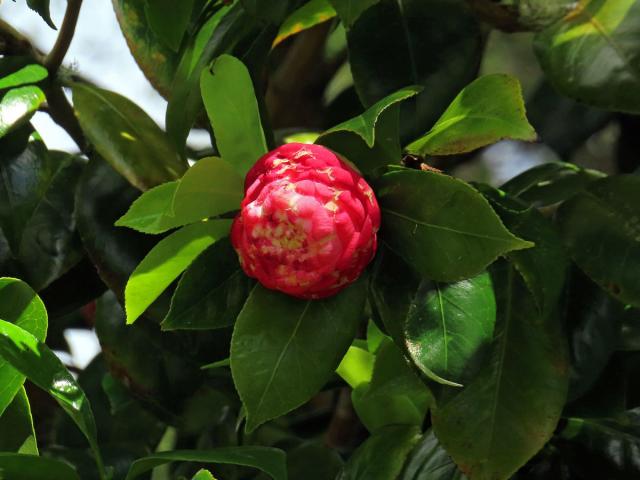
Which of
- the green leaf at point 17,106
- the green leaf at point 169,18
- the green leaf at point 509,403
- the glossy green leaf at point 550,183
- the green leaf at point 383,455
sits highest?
the green leaf at point 169,18

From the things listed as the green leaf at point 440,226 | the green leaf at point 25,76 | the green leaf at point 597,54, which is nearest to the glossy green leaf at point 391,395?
the green leaf at point 440,226

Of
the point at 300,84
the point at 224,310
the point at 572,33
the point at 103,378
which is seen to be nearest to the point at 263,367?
the point at 224,310

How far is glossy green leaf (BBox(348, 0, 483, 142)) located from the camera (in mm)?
811

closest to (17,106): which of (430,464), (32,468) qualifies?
(32,468)

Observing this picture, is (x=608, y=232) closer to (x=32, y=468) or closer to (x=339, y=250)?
(x=339, y=250)

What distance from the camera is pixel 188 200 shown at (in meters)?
0.71

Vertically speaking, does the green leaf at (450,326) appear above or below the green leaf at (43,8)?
below

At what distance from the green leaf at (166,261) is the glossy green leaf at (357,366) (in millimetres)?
168

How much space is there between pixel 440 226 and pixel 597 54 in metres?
0.20

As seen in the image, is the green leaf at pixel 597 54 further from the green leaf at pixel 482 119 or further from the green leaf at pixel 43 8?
the green leaf at pixel 43 8

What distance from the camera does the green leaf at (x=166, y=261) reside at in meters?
0.73

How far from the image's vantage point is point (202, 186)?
2.32ft

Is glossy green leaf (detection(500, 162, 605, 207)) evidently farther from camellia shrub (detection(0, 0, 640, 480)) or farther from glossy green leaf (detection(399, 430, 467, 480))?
glossy green leaf (detection(399, 430, 467, 480))

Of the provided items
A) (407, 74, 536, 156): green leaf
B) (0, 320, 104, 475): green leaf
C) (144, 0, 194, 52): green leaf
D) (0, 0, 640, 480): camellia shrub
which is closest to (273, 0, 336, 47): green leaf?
(0, 0, 640, 480): camellia shrub
